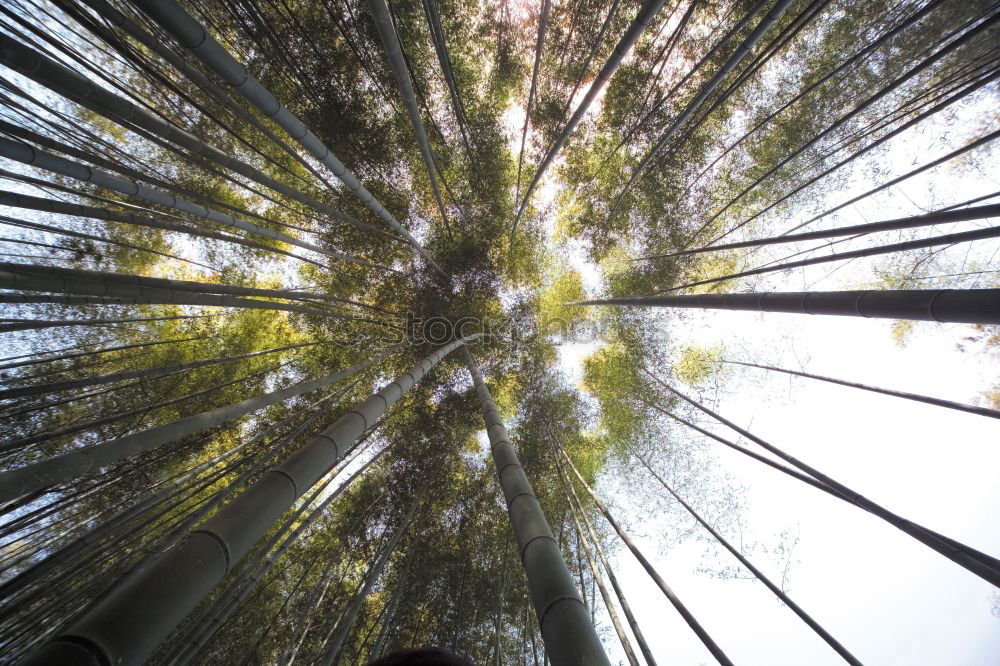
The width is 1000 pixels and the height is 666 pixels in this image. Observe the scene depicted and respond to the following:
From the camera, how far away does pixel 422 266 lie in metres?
6.64

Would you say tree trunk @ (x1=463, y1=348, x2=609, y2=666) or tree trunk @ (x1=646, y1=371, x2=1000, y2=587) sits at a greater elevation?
tree trunk @ (x1=463, y1=348, x2=609, y2=666)

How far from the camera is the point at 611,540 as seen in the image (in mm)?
A: 5934

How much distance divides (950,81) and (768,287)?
2.69m

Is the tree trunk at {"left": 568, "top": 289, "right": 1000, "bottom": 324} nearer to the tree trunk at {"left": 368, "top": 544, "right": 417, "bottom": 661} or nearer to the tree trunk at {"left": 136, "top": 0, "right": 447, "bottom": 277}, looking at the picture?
the tree trunk at {"left": 136, "top": 0, "right": 447, "bottom": 277}

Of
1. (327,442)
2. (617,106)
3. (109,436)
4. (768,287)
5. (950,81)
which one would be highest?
(617,106)

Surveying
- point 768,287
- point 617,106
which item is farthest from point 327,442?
point 768,287

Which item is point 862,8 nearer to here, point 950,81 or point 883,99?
point 883,99

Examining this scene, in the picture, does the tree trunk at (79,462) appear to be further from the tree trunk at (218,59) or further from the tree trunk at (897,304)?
the tree trunk at (897,304)

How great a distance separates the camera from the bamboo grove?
2871 mm

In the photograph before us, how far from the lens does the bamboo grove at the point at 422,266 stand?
2871 mm

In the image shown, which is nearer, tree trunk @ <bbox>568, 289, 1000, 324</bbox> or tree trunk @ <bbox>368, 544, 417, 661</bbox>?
tree trunk @ <bbox>568, 289, 1000, 324</bbox>

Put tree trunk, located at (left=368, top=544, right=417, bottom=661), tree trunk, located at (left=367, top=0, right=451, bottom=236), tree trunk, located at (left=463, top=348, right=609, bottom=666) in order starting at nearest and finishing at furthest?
tree trunk, located at (left=463, top=348, right=609, bottom=666), tree trunk, located at (left=367, top=0, right=451, bottom=236), tree trunk, located at (left=368, top=544, right=417, bottom=661)

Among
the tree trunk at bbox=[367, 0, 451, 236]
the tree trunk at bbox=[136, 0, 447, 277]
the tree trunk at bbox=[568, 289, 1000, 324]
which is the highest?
the tree trunk at bbox=[367, 0, 451, 236]

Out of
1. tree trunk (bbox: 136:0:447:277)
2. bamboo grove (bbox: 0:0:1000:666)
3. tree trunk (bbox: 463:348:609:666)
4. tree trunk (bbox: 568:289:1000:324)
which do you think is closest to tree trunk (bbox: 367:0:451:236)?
bamboo grove (bbox: 0:0:1000:666)
